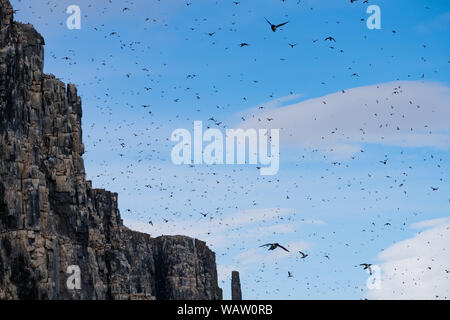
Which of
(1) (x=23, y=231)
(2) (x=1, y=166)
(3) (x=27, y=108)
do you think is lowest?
(1) (x=23, y=231)

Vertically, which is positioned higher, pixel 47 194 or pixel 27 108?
pixel 27 108

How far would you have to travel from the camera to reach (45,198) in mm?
118438

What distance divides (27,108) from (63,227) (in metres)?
17.6

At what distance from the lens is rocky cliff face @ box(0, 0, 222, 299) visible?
110 meters

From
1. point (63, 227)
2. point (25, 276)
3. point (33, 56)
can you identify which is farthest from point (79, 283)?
point (33, 56)

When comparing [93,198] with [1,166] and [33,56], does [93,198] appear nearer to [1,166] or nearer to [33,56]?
[33,56]

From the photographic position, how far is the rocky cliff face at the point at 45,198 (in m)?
110

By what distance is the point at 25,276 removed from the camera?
110 m

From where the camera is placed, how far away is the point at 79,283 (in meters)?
130
